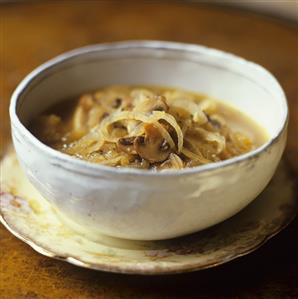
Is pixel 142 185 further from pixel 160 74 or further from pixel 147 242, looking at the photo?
pixel 160 74

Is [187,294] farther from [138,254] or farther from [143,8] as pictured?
[143,8]

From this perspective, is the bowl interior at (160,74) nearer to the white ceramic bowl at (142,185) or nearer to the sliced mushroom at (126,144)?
the white ceramic bowl at (142,185)

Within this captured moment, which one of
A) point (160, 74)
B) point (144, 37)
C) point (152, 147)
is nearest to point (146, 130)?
point (152, 147)

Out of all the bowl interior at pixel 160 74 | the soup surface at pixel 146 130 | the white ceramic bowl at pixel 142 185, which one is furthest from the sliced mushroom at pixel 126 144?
the bowl interior at pixel 160 74

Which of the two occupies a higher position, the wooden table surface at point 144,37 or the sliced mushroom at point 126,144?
the sliced mushroom at point 126,144

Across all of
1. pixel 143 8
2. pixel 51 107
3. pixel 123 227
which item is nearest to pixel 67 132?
pixel 51 107
